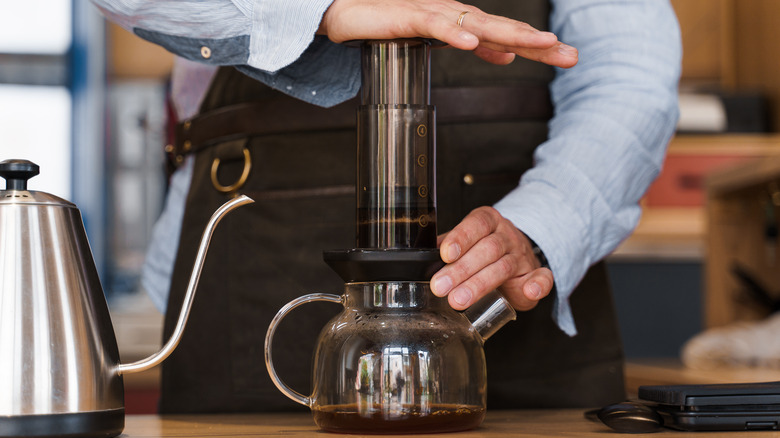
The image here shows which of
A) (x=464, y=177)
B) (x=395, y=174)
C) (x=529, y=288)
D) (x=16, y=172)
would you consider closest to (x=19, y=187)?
(x=16, y=172)

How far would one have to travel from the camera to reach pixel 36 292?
615 millimetres

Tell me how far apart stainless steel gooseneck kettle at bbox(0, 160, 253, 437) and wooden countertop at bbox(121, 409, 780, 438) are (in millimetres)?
61

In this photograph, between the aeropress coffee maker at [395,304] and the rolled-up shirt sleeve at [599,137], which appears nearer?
the aeropress coffee maker at [395,304]

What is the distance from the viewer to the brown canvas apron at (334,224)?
100 cm

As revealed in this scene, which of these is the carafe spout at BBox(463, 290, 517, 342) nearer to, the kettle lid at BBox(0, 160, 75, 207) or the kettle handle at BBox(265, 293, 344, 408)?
the kettle handle at BBox(265, 293, 344, 408)

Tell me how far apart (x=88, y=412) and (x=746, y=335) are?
131 cm

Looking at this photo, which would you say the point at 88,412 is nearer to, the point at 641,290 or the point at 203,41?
the point at 203,41

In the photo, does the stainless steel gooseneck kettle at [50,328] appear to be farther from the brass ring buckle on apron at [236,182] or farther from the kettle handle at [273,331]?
the brass ring buckle on apron at [236,182]

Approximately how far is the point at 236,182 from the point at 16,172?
0.41m

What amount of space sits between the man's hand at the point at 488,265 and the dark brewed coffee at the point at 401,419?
0.07 meters

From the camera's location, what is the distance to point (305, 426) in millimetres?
720

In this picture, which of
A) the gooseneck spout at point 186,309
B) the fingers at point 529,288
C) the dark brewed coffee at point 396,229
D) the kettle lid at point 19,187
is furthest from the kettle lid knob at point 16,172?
the fingers at point 529,288

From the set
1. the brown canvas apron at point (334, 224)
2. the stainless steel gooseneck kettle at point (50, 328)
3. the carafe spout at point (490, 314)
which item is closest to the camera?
the stainless steel gooseneck kettle at point (50, 328)

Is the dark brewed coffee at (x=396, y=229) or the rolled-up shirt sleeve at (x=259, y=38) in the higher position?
the rolled-up shirt sleeve at (x=259, y=38)
